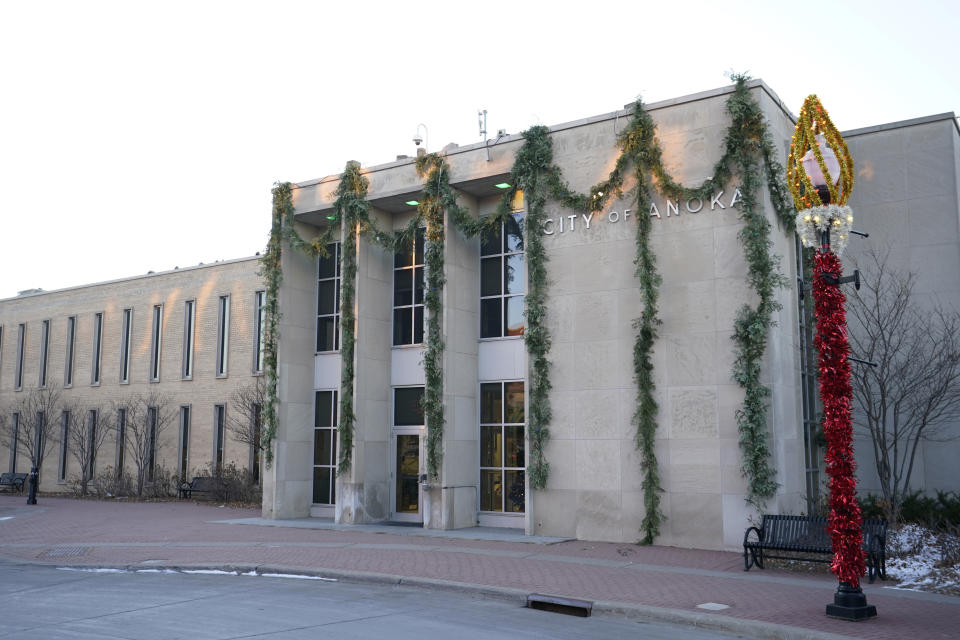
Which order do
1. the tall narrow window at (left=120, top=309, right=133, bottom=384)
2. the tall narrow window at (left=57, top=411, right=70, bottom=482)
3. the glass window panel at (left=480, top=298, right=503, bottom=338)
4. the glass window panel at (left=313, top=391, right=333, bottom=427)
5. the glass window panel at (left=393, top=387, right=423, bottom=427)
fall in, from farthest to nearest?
the tall narrow window at (left=57, top=411, right=70, bottom=482) < the tall narrow window at (left=120, top=309, right=133, bottom=384) < the glass window panel at (left=313, top=391, right=333, bottom=427) < the glass window panel at (left=393, top=387, right=423, bottom=427) < the glass window panel at (left=480, top=298, right=503, bottom=338)

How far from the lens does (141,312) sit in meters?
37.5

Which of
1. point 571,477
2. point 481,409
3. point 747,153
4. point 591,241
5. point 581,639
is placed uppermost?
point 747,153

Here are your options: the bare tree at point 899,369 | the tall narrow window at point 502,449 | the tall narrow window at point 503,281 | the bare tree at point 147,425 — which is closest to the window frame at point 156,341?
the bare tree at point 147,425

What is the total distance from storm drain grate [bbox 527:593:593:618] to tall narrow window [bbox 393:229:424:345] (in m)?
11.5

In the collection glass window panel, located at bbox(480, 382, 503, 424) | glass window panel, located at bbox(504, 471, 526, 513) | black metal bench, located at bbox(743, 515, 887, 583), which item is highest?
glass window panel, located at bbox(480, 382, 503, 424)

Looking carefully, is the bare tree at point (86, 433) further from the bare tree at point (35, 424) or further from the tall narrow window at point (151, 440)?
the tall narrow window at point (151, 440)

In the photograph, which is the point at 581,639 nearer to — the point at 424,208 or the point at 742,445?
the point at 742,445

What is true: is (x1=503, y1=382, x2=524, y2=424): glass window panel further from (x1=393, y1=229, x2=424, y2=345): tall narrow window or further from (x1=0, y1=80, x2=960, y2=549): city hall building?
(x1=393, y1=229, x2=424, y2=345): tall narrow window

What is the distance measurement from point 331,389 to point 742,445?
453 inches

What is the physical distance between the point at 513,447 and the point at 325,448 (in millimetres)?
5857

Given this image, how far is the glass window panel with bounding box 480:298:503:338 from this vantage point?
818 inches

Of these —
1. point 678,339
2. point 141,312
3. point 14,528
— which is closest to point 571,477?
point 678,339

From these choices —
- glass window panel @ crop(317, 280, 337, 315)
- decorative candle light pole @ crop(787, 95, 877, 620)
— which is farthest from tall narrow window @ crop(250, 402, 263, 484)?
decorative candle light pole @ crop(787, 95, 877, 620)

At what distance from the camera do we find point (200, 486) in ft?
102
